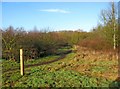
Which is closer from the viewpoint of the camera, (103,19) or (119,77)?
(119,77)

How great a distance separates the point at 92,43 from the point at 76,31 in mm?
17065

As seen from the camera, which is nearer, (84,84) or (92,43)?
(84,84)

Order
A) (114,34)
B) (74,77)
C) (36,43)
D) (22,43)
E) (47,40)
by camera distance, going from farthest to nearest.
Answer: (47,40) → (114,34) → (36,43) → (22,43) → (74,77)

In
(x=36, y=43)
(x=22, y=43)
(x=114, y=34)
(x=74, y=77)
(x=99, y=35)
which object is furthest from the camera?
(x=99, y=35)

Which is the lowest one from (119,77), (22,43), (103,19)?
(119,77)

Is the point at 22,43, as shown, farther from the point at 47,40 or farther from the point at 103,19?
the point at 103,19

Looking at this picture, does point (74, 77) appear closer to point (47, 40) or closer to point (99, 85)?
point (99, 85)

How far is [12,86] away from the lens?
983cm

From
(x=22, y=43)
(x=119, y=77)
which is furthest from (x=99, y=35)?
(x=119, y=77)

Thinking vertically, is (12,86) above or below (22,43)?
below

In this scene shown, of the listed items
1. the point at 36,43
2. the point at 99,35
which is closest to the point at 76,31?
the point at 99,35

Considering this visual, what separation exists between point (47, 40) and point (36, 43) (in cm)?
496

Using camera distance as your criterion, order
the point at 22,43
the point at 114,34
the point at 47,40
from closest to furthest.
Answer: the point at 22,43 < the point at 114,34 < the point at 47,40

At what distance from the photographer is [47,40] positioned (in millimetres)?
31156
